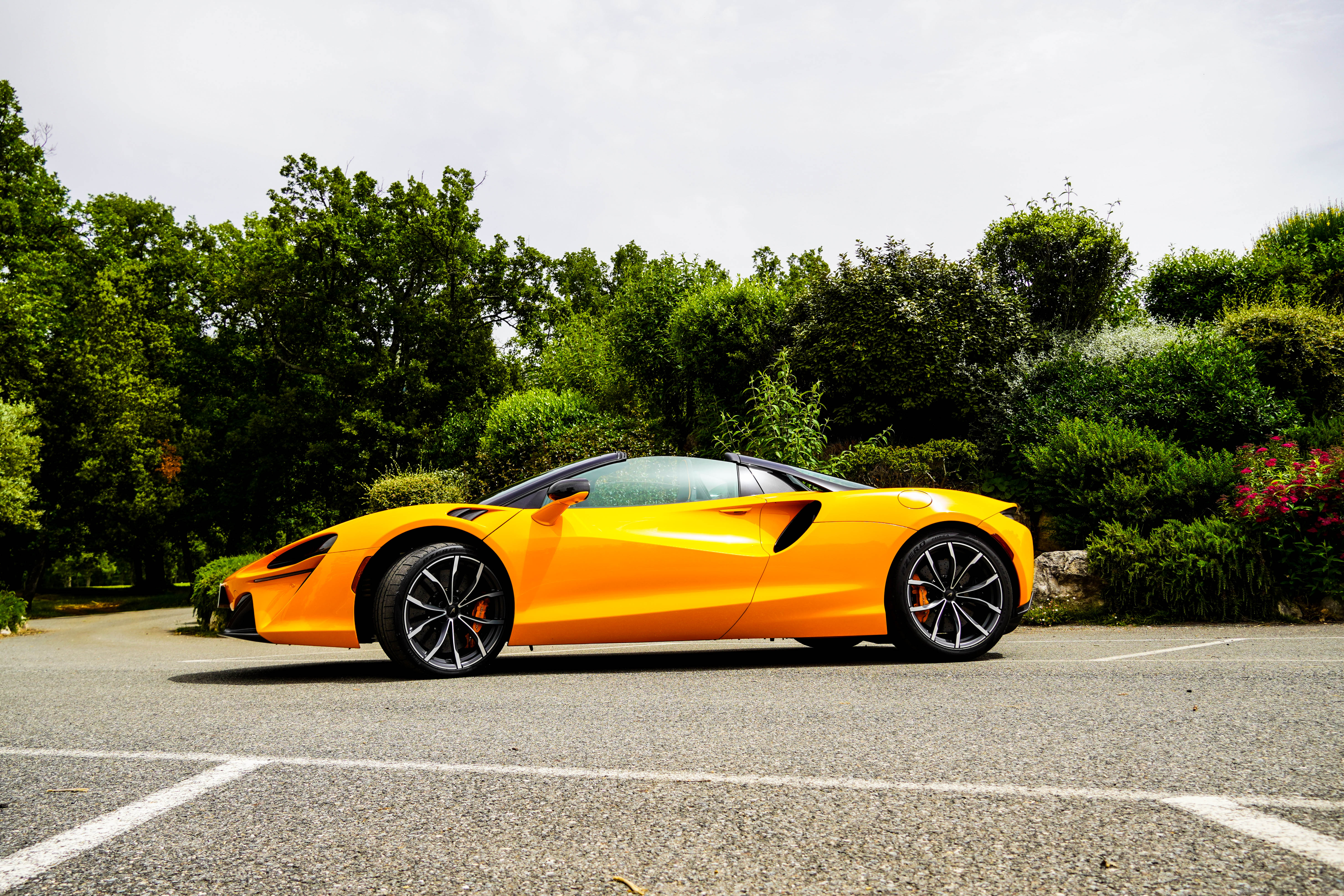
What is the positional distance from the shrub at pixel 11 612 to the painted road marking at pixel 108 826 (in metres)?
14.6

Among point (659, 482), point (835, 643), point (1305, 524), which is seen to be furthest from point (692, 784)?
point (1305, 524)

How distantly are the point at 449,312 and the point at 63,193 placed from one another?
15.6 meters

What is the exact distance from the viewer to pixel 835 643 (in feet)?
21.5

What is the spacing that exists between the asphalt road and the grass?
870 inches

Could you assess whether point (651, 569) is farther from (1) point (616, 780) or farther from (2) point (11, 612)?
(2) point (11, 612)

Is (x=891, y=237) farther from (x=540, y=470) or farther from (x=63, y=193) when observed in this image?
(x=63, y=193)

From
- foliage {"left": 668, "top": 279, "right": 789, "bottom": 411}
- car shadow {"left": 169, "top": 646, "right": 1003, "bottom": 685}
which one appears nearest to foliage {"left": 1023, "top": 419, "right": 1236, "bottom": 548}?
car shadow {"left": 169, "top": 646, "right": 1003, "bottom": 685}

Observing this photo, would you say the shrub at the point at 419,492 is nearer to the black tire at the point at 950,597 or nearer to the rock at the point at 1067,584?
the rock at the point at 1067,584

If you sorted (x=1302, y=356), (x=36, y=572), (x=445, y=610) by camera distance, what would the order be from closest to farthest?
1. (x=445, y=610)
2. (x=1302, y=356)
3. (x=36, y=572)

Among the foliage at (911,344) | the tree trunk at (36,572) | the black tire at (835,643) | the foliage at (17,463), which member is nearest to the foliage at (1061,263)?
the foliage at (911,344)

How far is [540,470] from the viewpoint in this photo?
49.1ft

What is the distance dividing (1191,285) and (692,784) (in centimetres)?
2221

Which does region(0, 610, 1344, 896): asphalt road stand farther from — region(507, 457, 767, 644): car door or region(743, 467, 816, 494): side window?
region(743, 467, 816, 494): side window

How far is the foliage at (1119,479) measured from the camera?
30.6 ft
